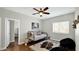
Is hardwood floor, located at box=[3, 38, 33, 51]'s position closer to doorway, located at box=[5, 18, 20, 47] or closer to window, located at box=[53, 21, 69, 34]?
doorway, located at box=[5, 18, 20, 47]

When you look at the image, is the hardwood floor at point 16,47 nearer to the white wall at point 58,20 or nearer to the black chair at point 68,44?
the white wall at point 58,20

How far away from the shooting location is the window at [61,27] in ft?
4.58

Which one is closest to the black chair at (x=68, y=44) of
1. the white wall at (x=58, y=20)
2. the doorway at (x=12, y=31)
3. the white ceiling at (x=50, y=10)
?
the white wall at (x=58, y=20)

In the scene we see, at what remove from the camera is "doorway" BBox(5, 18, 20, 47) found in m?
1.35

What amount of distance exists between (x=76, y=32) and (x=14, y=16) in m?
0.98

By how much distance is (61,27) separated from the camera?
4.75 ft

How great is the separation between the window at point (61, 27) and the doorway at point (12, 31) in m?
0.60

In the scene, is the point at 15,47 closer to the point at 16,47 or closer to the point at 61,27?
the point at 16,47

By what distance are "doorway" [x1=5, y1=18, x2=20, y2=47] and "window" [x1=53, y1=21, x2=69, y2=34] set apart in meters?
0.60

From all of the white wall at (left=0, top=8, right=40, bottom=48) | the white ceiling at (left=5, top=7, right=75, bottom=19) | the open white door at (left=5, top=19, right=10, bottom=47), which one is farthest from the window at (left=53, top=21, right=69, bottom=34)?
the open white door at (left=5, top=19, right=10, bottom=47)
